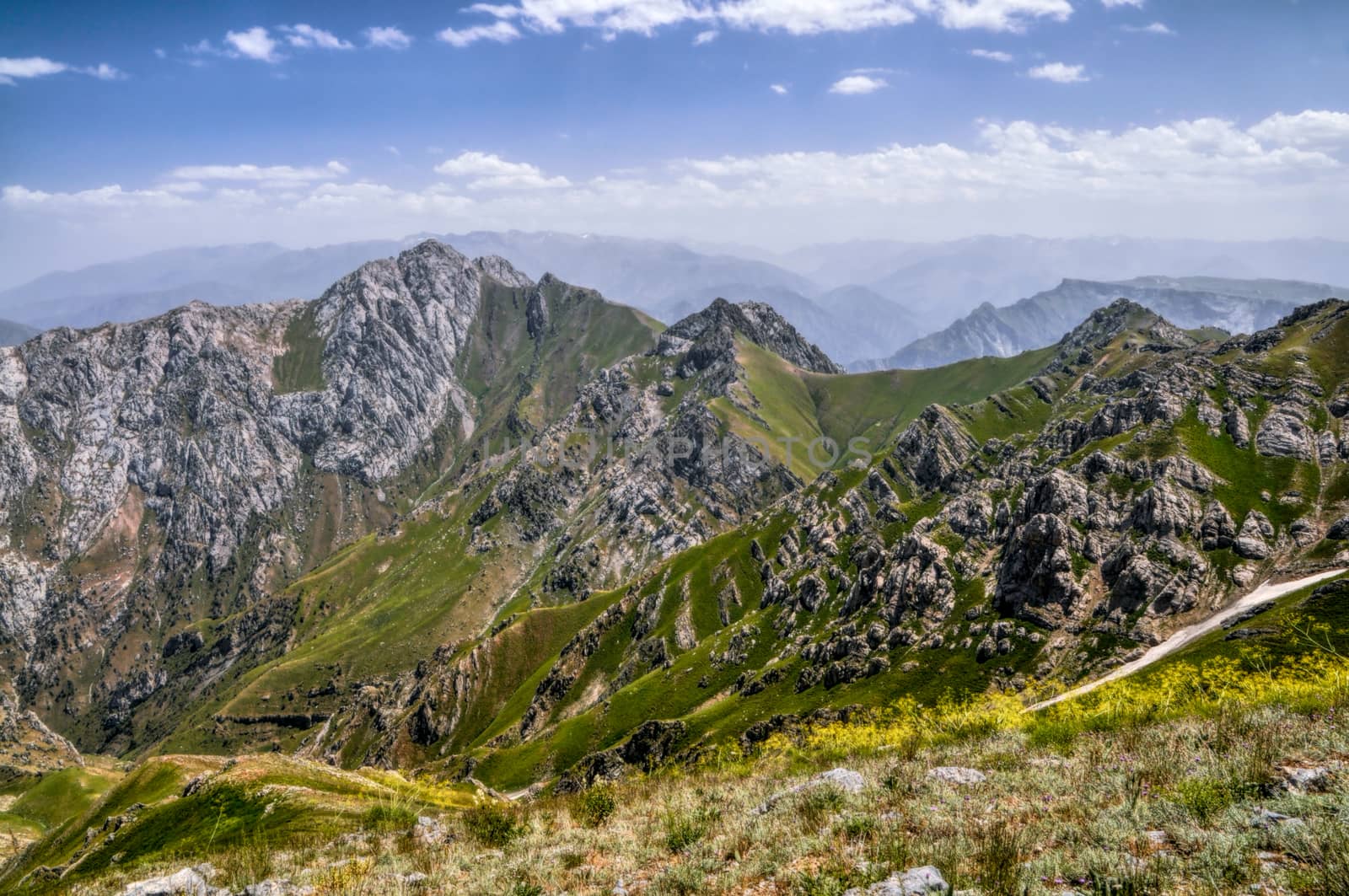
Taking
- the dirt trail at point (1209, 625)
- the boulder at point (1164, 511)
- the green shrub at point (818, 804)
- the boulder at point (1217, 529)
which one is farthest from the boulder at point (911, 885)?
the boulder at point (1217, 529)

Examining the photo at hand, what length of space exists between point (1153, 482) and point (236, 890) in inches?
5989

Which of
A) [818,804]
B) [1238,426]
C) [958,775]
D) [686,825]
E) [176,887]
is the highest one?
[818,804]

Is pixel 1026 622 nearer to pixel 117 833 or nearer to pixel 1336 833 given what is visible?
pixel 1336 833

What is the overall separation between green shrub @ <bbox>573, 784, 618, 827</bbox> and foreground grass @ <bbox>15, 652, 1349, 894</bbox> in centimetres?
10

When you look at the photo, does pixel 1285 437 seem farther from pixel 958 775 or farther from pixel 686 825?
pixel 686 825

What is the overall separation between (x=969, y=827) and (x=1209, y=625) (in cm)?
11604

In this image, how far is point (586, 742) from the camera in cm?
16950

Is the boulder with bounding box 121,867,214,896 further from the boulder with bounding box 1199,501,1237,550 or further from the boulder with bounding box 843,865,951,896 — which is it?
the boulder with bounding box 1199,501,1237,550

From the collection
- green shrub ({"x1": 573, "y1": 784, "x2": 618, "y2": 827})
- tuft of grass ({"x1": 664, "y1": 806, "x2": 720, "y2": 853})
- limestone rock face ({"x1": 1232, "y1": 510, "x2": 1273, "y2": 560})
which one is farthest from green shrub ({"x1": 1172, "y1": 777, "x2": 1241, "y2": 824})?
limestone rock face ({"x1": 1232, "y1": 510, "x2": 1273, "y2": 560})

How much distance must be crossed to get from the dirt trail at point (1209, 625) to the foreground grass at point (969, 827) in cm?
8262

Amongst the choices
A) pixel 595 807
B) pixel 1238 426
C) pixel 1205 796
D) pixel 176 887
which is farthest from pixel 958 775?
pixel 1238 426

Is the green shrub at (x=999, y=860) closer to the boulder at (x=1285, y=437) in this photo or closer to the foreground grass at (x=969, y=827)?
the foreground grass at (x=969, y=827)

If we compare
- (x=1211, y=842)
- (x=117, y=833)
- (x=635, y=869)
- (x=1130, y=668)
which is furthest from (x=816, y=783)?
(x=1130, y=668)

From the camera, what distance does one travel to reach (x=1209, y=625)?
326 feet
